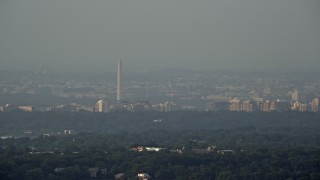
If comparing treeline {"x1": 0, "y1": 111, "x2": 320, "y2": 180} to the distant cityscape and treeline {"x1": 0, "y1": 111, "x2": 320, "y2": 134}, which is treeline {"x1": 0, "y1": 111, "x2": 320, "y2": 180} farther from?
the distant cityscape

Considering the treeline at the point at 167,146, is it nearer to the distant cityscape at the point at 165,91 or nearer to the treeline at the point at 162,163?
the treeline at the point at 162,163

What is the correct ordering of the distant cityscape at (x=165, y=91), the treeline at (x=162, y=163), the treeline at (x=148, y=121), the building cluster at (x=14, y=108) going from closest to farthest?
1. the treeline at (x=162, y=163)
2. the treeline at (x=148, y=121)
3. the building cluster at (x=14, y=108)
4. the distant cityscape at (x=165, y=91)

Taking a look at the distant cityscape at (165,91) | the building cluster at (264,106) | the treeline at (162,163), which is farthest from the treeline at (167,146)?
the distant cityscape at (165,91)

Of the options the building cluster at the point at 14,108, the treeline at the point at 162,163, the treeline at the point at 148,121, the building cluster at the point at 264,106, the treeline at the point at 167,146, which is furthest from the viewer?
the building cluster at the point at 264,106

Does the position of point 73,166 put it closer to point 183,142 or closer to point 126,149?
point 126,149

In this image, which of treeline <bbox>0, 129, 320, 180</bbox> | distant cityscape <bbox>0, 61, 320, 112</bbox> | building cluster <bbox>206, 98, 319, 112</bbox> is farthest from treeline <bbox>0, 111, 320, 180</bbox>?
distant cityscape <bbox>0, 61, 320, 112</bbox>

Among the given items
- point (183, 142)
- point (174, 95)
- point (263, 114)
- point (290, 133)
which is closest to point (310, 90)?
point (174, 95)

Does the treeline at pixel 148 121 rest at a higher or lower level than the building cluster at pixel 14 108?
lower

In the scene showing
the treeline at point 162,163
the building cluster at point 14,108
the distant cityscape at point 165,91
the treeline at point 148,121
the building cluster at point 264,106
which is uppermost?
the distant cityscape at point 165,91
